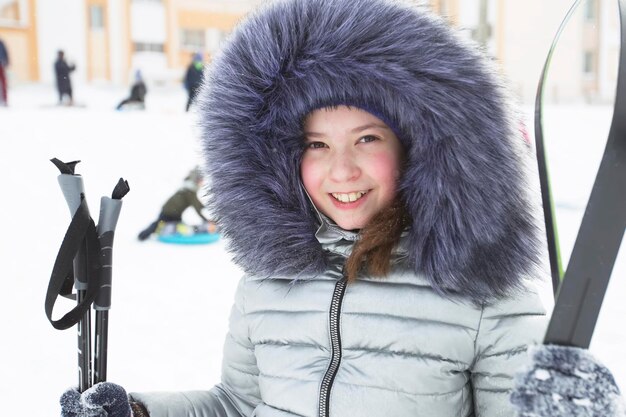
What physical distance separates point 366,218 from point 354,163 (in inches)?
4.0

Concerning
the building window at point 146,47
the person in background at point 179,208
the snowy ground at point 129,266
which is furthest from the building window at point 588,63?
the person in background at point 179,208

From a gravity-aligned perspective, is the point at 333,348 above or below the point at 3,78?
above

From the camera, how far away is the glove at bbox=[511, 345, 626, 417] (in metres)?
0.60

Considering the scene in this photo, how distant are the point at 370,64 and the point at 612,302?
2.90 meters

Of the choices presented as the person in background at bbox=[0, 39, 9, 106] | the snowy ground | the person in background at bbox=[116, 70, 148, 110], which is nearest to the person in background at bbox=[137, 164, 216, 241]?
the snowy ground

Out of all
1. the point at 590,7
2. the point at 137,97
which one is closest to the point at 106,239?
the point at 590,7

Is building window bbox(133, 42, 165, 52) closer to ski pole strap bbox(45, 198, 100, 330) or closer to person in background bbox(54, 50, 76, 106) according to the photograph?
person in background bbox(54, 50, 76, 106)

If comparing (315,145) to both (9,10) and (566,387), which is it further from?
(9,10)

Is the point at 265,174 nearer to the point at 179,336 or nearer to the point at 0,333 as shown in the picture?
the point at 179,336

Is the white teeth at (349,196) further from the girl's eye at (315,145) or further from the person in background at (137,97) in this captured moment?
the person in background at (137,97)

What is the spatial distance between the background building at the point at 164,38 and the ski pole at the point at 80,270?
16.2 m

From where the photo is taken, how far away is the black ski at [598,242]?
0.58 meters

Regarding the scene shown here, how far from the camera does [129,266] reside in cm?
443

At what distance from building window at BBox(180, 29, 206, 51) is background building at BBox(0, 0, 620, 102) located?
32 millimetres
